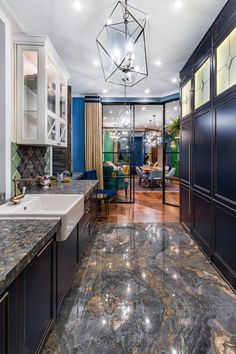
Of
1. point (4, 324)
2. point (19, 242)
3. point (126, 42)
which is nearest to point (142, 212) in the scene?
point (126, 42)

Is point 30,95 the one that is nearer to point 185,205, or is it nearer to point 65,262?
point 65,262

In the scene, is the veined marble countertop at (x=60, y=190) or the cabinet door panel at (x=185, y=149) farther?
the cabinet door panel at (x=185, y=149)

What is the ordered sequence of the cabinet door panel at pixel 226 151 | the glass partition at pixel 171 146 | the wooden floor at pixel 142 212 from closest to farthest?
the cabinet door panel at pixel 226 151 < the wooden floor at pixel 142 212 < the glass partition at pixel 171 146

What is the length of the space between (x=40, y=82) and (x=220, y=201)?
2.52 meters

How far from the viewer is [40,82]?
9.05ft

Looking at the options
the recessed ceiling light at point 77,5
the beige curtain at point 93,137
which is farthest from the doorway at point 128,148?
the recessed ceiling light at point 77,5

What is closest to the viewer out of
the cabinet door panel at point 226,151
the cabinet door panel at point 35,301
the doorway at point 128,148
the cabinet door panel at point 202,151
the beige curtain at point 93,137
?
the cabinet door panel at point 35,301

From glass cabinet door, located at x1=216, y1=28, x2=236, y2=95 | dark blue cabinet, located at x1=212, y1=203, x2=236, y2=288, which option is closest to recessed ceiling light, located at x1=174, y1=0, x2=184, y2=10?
glass cabinet door, located at x1=216, y1=28, x2=236, y2=95

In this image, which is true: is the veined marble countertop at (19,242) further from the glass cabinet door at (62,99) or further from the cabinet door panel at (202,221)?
the glass cabinet door at (62,99)

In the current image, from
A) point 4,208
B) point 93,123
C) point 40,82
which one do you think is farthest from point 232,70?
point 93,123

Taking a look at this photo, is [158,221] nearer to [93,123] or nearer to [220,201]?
[220,201]

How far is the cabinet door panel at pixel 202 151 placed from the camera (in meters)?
3.03

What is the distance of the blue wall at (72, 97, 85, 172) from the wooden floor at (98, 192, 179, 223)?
4.79 ft

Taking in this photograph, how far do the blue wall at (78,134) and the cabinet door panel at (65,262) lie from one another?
433cm
